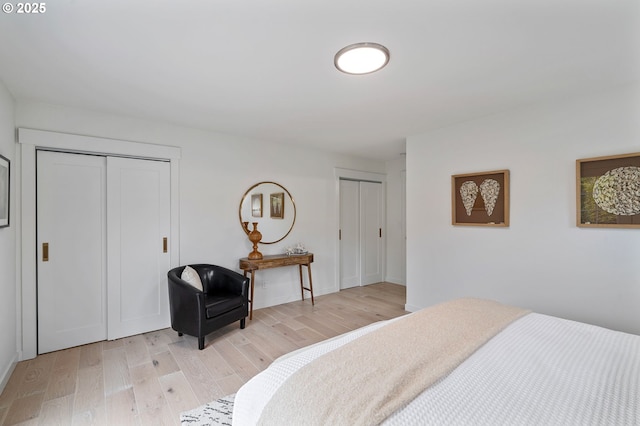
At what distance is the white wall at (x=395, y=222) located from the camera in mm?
5258

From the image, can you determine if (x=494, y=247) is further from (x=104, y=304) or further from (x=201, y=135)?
(x=104, y=304)

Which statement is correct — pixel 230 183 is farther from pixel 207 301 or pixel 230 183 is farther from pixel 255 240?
pixel 207 301

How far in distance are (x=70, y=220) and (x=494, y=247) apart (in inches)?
170

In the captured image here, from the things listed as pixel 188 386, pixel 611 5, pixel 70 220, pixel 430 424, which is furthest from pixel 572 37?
pixel 70 220

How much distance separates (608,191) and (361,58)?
7.60ft

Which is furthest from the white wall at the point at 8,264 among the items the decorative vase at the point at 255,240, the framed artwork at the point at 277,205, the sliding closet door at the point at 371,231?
the sliding closet door at the point at 371,231

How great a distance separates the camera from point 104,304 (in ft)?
9.66

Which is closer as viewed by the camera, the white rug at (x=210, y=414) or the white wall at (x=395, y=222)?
the white rug at (x=210, y=414)

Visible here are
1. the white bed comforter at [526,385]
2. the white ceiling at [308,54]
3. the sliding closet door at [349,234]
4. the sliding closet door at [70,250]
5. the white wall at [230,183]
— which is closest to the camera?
the white bed comforter at [526,385]

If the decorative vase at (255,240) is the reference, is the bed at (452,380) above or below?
below

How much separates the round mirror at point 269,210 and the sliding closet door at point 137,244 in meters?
0.99

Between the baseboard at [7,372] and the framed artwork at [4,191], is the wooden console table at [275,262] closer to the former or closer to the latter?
the baseboard at [7,372]

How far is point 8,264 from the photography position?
2.32 meters

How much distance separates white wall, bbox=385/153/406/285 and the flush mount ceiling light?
333cm
